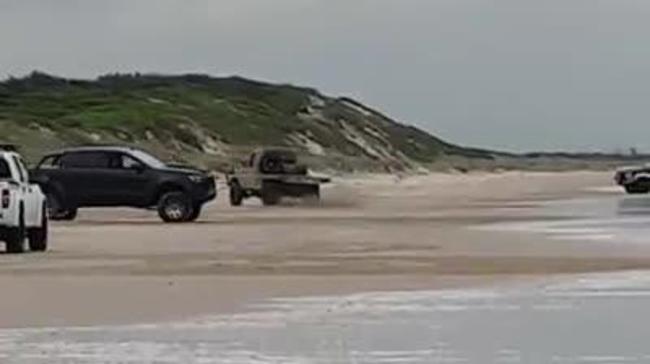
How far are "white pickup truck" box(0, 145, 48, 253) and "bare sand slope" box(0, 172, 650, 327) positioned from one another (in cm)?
45

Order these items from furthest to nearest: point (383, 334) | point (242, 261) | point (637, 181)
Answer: point (637, 181) < point (242, 261) < point (383, 334)

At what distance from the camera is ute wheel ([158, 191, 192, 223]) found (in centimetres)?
3825

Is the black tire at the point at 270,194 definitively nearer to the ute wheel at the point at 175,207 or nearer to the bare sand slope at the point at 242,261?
the bare sand slope at the point at 242,261

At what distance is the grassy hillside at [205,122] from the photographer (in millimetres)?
113188

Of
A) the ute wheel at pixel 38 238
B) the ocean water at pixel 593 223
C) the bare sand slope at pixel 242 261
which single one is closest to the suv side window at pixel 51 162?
the bare sand slope at pixel 242 261

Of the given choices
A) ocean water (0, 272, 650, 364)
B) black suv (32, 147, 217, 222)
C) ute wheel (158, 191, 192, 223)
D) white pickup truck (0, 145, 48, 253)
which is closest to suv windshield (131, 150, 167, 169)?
black suv (32, 147, 217, 222)

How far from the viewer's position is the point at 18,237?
26281 millimetres

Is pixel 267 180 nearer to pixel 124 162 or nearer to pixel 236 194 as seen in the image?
pixel 236 194

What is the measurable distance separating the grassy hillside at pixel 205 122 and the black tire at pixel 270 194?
1269 inches

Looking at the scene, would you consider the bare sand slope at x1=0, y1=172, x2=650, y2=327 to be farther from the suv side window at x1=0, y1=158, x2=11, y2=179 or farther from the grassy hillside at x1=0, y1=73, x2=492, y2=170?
the grassy hillside at x1=0, y1=73, x2=492, y2=170

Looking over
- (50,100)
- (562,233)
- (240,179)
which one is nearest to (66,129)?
(50,100)

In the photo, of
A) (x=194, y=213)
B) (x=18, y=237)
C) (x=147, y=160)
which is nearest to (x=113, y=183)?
(x=147, y=160)

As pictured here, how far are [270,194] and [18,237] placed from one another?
2769 centimetres

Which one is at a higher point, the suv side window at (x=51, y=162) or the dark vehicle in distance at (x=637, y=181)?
the suv side window at (x=51, y=162)
